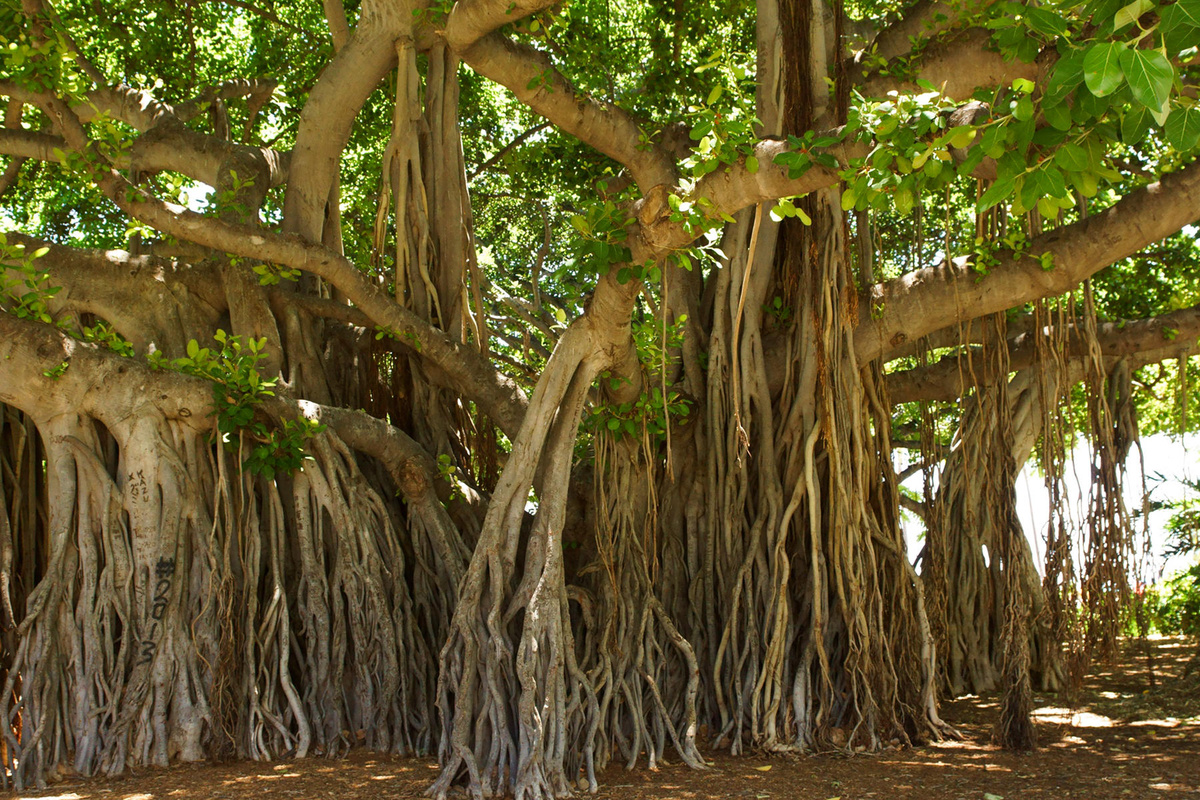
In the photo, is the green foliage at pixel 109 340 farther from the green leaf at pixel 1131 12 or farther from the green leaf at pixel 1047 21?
the green leaf at pixel 1131 12

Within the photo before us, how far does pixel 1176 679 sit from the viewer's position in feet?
19.5

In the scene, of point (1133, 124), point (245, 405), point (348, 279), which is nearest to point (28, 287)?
point (245, 405)

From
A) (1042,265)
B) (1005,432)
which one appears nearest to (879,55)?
(1042,265)

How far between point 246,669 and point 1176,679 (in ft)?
17.2

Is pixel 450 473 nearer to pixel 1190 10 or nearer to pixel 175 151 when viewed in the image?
pixel 175 151

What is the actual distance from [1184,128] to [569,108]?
330cm

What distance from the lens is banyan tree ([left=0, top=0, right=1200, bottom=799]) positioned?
411 cm

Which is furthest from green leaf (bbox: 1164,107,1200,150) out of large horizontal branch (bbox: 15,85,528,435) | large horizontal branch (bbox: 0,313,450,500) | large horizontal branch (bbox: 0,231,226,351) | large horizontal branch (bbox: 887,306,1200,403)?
large horizontal branch (bbox: 0,231,226,351)

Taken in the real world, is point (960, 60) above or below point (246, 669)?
above

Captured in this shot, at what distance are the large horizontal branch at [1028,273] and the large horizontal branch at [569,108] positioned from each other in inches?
48.5

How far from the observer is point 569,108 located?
4859mm

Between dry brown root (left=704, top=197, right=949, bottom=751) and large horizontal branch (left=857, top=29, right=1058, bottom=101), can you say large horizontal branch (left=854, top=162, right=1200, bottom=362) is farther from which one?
large horizontal branch (left=857, top=29, right=1058, bottom=101)

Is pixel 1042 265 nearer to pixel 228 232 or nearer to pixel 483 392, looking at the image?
pixel 483 392

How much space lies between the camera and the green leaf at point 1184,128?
195 cm
